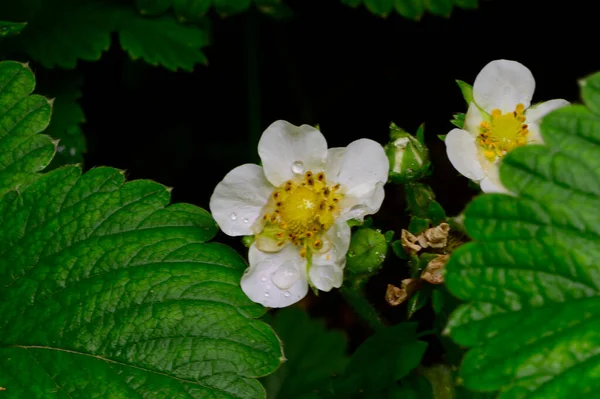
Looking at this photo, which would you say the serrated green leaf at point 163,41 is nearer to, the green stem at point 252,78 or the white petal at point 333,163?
the green stem at point 252,78

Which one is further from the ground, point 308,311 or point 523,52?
point 523,52

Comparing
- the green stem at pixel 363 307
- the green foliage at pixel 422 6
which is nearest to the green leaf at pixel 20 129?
the green stem at pixel 363 307

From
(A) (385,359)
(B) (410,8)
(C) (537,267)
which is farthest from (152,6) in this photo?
(C) (537,267)

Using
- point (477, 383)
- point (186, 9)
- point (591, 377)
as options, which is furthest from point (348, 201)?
point (186, 9)

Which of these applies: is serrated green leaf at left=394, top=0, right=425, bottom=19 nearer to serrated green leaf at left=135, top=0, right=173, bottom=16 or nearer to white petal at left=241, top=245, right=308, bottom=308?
serrated green leaf at left=135, top=0, right=173, bottom=16

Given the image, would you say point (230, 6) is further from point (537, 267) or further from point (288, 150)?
point (537, 267)

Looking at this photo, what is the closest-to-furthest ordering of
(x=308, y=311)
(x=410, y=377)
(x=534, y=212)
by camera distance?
1. (x=534, y=212)
2. (x=410, y=377)
3. (x=308, y=311)

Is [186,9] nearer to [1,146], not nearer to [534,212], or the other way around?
[1,146]
